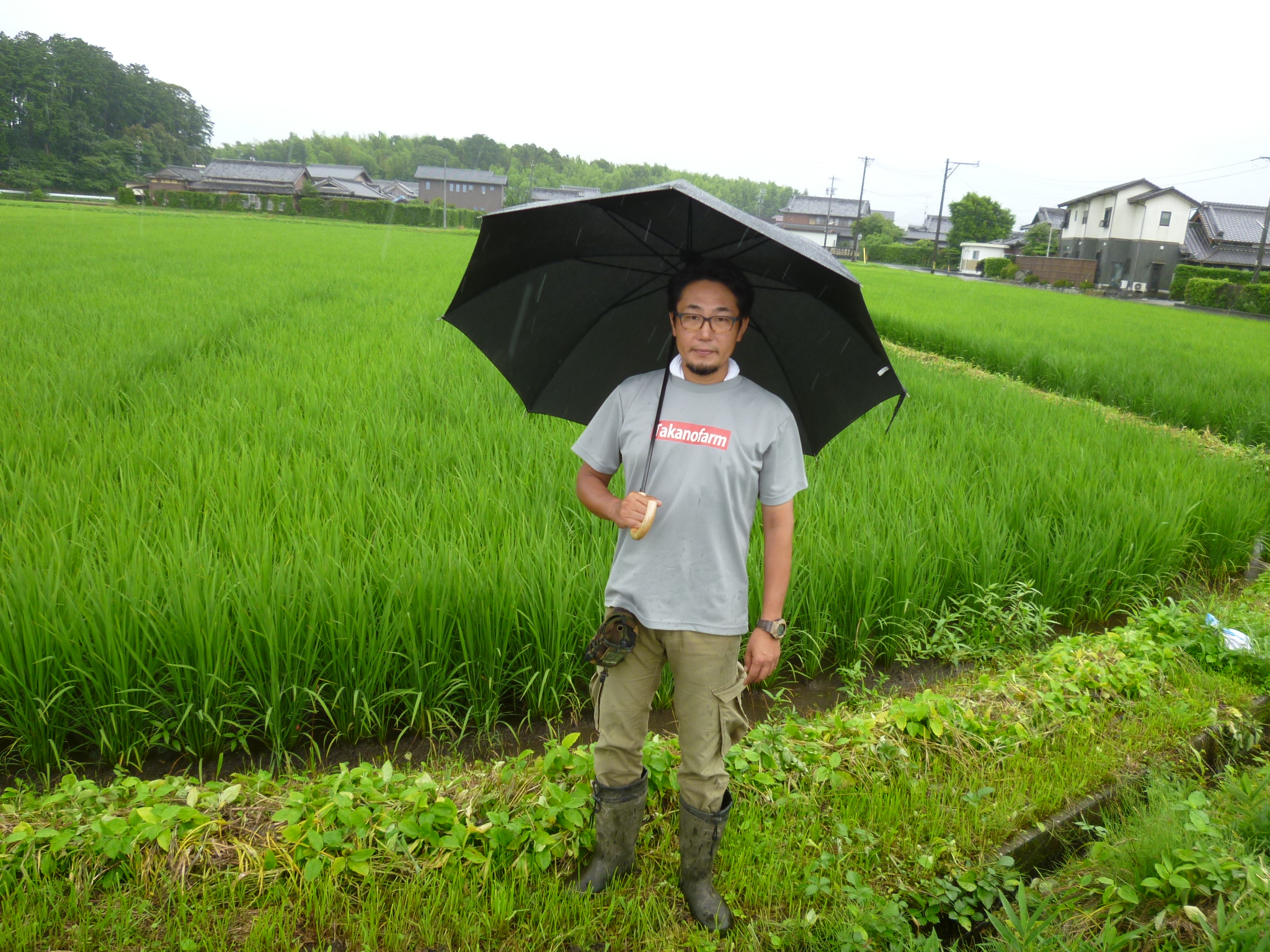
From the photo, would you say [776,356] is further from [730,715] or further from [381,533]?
[381,533]

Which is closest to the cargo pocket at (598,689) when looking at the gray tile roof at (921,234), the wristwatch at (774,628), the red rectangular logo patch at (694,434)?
the wristwatch at (774,628)

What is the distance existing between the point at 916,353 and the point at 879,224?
54.4 meters

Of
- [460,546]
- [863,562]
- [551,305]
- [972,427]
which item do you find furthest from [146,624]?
[972,427]

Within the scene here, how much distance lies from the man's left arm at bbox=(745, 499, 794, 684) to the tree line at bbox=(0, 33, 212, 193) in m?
49.5

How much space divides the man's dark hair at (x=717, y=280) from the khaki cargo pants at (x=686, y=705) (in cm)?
64

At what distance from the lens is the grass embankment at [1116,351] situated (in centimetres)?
671

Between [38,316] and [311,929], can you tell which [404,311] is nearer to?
Result: [38,316]

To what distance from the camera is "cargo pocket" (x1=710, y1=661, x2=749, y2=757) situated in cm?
151

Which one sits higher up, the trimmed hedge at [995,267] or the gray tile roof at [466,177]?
the gray tile roof at [466,177]

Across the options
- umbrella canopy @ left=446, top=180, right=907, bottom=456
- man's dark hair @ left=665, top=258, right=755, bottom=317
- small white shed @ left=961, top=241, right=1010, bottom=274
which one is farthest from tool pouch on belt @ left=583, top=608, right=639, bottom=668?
small white shed @ left=961, top=241, right=1010, bottom=274

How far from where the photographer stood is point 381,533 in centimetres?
264

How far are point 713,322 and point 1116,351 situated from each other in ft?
31.2

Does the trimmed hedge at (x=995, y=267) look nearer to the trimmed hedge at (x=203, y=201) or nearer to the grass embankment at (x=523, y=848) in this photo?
the trimmed hedge at (x=203, y=201)

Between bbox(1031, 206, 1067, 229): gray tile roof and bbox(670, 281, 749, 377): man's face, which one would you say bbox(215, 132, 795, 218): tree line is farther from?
bbox(670, 281, 749, 377): man's face
